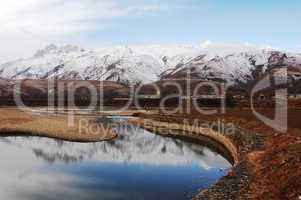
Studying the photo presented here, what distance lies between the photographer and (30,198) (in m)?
34.6

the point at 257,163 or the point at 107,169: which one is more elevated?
the point at 257,163

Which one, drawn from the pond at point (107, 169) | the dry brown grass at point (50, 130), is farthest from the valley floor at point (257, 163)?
the pond at point (107, 169)

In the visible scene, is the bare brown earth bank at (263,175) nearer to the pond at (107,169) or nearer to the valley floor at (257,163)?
the valley floor at (257,163)

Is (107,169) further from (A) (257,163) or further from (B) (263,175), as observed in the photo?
(B) (263,175)

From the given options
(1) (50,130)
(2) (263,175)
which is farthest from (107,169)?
(1) (50,130)

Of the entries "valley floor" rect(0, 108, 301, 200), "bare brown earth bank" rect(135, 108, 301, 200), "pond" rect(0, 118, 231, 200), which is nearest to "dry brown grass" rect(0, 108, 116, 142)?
"valley floor" rect(0, 108, 301, 200)

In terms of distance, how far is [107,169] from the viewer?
47.9 meters

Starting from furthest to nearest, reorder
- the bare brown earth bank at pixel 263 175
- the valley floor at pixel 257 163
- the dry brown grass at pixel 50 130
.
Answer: the dry brown grass at pixel 50 130, the valley floor at pixel 257 163, the bare brown earth bank at pixel 263 175

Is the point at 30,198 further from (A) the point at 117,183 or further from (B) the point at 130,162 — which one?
(B) the point at 130,162

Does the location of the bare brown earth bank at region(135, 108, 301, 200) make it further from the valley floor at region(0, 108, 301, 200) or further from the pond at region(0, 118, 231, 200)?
the pond at region(0, 118, 231, 200)

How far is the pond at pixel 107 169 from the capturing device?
36.6 m

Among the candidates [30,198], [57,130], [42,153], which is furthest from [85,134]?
[30,198]

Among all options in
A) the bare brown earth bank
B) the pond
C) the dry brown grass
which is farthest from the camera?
the dry brown grass

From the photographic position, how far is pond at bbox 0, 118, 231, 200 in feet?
120
